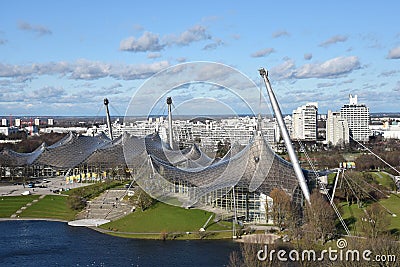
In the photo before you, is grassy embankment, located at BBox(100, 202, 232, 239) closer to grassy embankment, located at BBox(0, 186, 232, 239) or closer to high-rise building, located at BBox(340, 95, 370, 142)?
grassy embankment, located at BBox(0, 186, 232, 239)

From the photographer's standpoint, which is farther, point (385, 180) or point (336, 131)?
point (336, 131)

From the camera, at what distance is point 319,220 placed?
16781 millimetres

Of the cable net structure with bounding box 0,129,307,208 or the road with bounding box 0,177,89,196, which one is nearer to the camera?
the cable net structure with bounding box 0,129,307,208

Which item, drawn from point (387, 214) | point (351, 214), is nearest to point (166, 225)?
point (351, 214)

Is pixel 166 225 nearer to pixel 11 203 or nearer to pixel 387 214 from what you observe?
pixel 387 214

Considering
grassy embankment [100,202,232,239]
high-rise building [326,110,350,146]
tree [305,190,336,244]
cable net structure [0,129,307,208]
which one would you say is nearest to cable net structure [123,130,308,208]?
cable net structure [0,129,307,208]

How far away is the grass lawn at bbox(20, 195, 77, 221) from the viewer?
75.3 feet

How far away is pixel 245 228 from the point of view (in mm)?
19062

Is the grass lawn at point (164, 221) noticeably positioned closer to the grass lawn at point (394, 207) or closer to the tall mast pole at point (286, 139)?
the tall mast pole at point (286, 139)

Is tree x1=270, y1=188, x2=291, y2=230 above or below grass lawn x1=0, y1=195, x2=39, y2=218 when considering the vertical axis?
above

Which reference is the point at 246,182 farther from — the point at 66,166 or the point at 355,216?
the point at 66,166

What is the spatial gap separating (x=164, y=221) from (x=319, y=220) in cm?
632

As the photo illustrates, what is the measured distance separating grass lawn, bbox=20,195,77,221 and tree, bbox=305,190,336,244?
10606 millimetres

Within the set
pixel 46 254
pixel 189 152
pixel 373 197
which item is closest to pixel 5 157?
pixel 189 152
